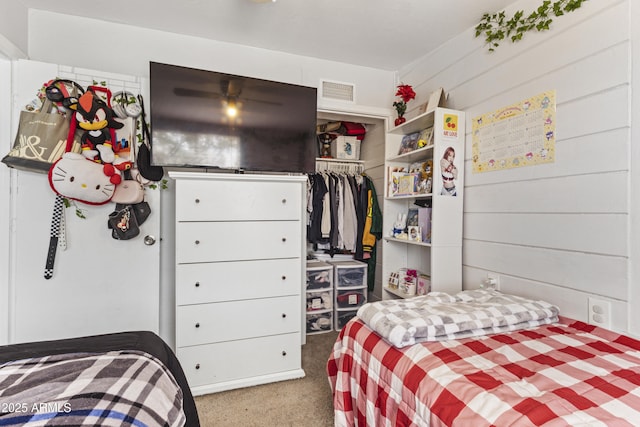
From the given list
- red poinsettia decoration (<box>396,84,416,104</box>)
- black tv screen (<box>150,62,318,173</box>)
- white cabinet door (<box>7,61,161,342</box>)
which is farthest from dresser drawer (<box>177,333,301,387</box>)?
red poinsettia decoration (<box>396,84,416,104</box>)

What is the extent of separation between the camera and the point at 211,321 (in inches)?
75.6

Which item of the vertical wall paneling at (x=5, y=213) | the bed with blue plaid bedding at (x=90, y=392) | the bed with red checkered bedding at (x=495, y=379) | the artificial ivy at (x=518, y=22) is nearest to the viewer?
the bed with blue plaid bedding at (x=90, y=392)

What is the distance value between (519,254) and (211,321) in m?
1.83

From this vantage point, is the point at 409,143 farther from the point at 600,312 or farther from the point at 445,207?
the point at 600,312

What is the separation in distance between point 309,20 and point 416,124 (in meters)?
1.05

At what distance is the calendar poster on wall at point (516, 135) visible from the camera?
1.62 meters

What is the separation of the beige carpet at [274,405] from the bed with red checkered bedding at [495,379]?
17.4 inches

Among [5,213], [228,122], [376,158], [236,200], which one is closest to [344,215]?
[376,158]

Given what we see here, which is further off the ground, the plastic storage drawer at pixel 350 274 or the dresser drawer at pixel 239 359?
the plastic storage drawer at pixel 350 274

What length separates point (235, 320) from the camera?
6.45ft

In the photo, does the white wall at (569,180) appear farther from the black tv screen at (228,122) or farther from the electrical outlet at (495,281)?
the black tv screen at (228,122)

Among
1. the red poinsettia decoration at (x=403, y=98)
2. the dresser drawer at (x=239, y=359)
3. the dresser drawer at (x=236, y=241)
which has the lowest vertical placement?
the dresser drawer at (x=239, y=359)

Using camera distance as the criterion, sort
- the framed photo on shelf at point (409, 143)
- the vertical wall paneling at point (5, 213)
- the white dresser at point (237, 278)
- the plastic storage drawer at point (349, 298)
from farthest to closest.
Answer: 1. the plastic storage drawer at point (349, 298)
2. the framed photo on shelf at point (409, 143)
3. the white dresser at point (237, 278)
4. the vertical wall paneling at point (5, 213)

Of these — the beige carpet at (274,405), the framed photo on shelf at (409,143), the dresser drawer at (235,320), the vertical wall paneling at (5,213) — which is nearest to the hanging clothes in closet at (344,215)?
the framed photo on shelf at (409,143)
